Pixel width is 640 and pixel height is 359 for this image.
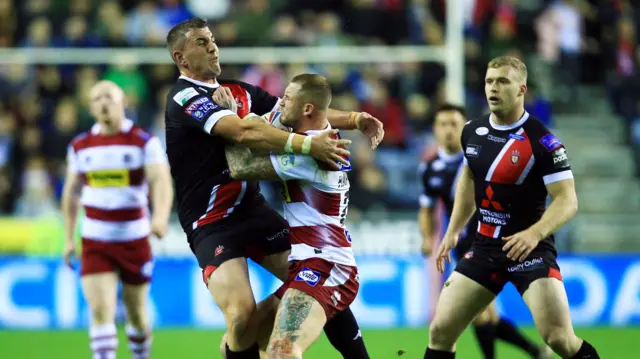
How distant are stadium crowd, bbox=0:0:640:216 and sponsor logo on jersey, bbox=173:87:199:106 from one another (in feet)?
26.5

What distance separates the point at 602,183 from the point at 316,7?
214 inches

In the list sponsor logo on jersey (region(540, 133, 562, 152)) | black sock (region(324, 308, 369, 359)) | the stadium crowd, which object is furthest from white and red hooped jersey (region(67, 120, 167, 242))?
the stadium crowd

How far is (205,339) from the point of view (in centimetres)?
1270

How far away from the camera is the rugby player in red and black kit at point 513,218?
7.18m

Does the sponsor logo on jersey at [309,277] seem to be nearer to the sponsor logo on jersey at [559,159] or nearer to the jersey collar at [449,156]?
the sponsor logo on jersey at [559,159]

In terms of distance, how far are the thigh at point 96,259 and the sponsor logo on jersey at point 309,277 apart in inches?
110

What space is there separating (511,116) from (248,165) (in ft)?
6.20

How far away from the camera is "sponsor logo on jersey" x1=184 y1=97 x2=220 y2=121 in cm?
692

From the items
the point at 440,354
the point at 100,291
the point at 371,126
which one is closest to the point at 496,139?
the point at 371,126

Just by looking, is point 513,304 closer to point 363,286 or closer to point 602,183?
point 363,286

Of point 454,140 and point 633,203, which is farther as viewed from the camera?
point 633,203

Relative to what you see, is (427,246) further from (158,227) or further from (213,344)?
(213,344)

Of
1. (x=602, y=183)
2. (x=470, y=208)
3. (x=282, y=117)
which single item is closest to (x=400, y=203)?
(x=602, y=183)

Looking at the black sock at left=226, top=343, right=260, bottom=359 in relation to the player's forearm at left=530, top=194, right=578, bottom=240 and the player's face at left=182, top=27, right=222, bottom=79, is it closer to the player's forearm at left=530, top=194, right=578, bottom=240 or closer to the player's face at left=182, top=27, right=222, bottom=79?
the player's face at left=182, top=27, right=222, bottom=79
